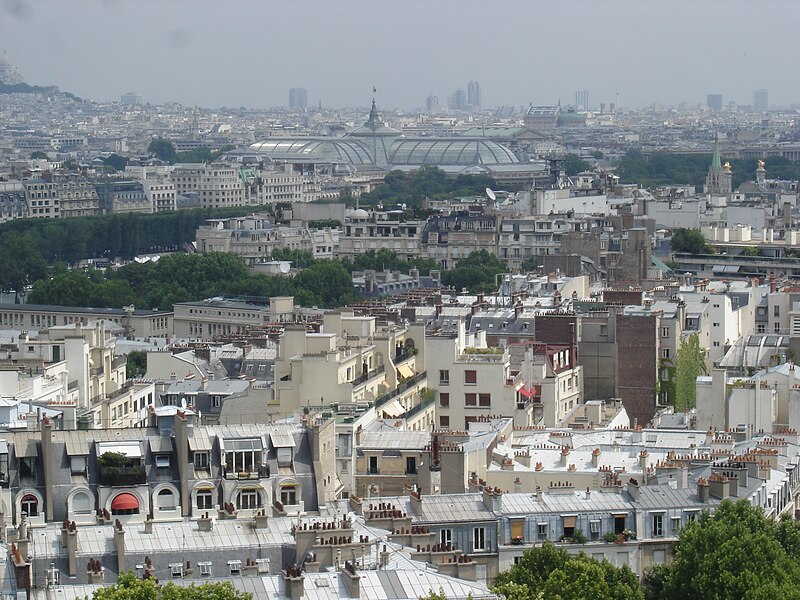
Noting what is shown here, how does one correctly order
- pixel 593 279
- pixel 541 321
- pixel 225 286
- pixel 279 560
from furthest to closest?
pixel 225 286 < pixel 593 279 < pixel 541 321 < pixel 279 560

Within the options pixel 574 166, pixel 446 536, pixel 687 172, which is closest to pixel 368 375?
pixel 446 536

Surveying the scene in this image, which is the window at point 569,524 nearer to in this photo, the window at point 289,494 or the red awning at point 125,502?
the window at point 289,494

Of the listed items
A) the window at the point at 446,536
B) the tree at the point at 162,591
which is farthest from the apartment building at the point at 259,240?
the tree at the point at 162,591

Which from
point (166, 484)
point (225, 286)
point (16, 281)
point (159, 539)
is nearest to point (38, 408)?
point (166, 484)

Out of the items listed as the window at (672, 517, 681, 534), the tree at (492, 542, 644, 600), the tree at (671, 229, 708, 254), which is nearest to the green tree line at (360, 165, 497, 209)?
the tree at (671, 229, 708, 254)

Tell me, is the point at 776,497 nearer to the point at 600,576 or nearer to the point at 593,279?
the point at 600,576

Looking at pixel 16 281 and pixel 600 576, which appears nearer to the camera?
pixel 600 576

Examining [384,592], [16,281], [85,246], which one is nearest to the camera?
[384,592]

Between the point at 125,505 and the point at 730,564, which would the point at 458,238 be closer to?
the point at 125,505
